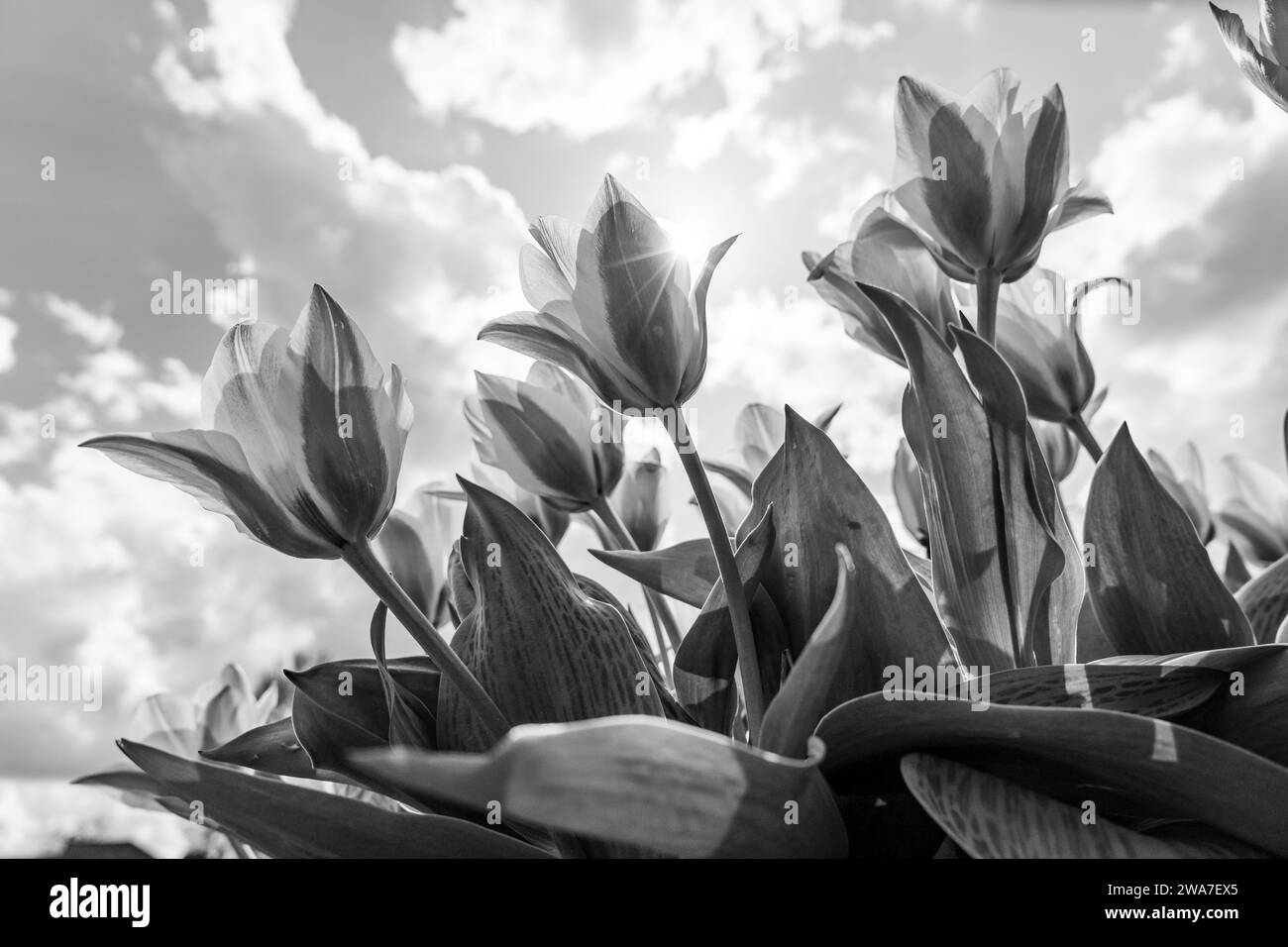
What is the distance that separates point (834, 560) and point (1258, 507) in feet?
1.75

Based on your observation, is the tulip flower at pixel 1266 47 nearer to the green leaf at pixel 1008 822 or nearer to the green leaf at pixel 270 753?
the green leaf at pixel 1008 822

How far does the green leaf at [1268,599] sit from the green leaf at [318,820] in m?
0.26

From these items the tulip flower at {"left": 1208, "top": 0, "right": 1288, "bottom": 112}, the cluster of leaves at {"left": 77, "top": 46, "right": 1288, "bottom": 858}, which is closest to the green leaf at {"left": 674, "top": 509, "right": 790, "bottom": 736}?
the cluster of leaves at {"left": 77, "top": 46, "right": 1288, "bottom": 858}

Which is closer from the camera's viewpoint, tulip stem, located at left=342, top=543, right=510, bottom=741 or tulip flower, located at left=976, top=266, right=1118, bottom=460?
tulip stem, located at left=342, top=543, right=510, bottom=741

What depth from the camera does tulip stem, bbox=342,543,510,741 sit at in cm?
19

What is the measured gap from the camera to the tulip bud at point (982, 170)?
0.93ft

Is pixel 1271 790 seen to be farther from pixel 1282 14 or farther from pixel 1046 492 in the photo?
pixel 1282 14

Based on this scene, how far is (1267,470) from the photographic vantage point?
22.6 inches

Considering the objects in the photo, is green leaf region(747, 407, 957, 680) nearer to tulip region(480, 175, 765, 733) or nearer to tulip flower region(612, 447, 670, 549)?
tulip region(480, 175, 765, 733)

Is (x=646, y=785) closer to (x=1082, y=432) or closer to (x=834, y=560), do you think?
(x=834, y=560)

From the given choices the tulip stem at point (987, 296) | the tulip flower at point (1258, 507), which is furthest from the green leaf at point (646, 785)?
the tulip flower at point (1258, 507)

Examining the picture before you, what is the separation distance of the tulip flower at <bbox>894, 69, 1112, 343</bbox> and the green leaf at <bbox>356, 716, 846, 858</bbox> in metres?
0.21
